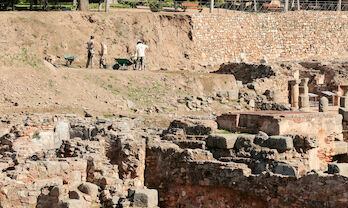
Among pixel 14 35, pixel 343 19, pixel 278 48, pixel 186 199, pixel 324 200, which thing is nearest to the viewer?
pixel 324 200

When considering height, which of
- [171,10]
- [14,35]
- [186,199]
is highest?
[171,10]

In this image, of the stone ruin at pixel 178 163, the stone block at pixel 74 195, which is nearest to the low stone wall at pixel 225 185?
the stone ruin at pixel 178 163

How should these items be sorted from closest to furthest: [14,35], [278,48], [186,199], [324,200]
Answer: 1. [324,200]
2. [186,199]
3. [14,35]
4. [278,48]

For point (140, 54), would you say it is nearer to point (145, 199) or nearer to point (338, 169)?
point (145, 199)

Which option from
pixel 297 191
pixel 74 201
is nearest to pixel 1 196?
pixel 74 201

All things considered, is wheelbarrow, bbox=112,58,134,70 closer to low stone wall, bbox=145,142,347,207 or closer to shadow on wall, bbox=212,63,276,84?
shadow on wall, bbox=212,63,276,84

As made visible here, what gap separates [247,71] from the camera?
39.3 metres

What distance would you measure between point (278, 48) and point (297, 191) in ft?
111

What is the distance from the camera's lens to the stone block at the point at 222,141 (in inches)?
731

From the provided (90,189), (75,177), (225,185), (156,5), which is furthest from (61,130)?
(156,5)

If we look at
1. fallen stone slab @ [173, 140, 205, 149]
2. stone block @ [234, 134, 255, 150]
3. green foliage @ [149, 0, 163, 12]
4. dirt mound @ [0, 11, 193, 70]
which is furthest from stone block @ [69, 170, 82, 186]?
green foliage @ [149, 0, 163, 12]

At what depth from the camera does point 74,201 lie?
50.0ft

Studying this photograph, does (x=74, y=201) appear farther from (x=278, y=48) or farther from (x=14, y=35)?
(x=278, y=48)

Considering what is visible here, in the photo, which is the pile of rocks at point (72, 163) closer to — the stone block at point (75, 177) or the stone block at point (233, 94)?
the stone block at point (75, 177)
